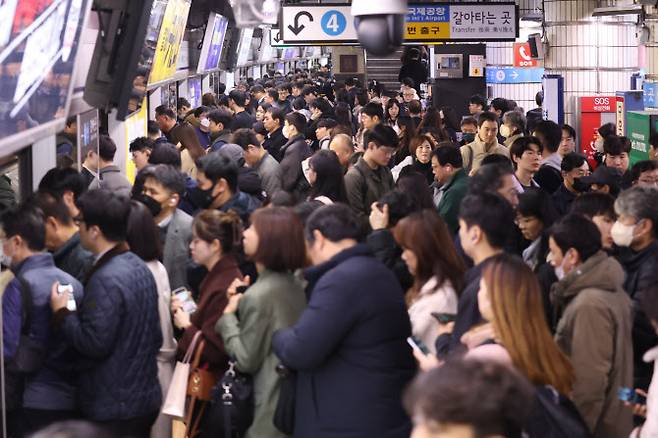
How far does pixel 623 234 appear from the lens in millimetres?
5328

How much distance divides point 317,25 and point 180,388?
8972mm

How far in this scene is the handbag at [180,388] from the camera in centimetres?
475

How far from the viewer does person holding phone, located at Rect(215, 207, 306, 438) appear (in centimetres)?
450

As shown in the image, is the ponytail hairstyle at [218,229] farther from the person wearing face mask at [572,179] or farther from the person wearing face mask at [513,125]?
the person wearing face mask at [513,125]

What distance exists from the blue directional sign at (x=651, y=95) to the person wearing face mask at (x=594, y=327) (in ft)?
24.3

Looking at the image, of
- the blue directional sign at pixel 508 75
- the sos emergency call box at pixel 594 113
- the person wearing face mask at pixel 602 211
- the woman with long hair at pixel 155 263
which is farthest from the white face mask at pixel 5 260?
the blue directional sign at pixel 508 75

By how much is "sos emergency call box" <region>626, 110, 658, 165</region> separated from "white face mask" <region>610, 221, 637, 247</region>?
5.16 m

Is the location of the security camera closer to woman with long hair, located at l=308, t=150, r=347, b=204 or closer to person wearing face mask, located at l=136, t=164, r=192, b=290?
woman with long hair, located at l=308, t=150, r=347, b=204

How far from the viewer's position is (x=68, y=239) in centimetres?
511

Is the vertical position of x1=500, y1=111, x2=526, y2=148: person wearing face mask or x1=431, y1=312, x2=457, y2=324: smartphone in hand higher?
x1=500, y1=111, x2=526, y2=148: person wearing face mask

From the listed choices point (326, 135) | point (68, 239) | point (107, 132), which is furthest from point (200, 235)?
point (326, 135)

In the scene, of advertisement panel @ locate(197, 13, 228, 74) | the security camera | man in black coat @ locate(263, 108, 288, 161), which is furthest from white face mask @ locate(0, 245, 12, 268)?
advertisement panel @ locate(197, 13, 228, 74)

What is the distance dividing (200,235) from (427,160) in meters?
4.88

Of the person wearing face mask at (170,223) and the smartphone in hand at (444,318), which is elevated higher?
the person wearing face mask at (170,223)
